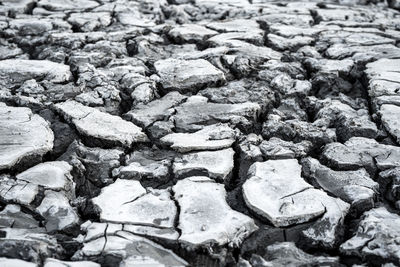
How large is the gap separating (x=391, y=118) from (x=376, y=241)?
2.84ft

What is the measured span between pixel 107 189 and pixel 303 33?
2.11 meters

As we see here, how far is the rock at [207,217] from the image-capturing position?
1.23m

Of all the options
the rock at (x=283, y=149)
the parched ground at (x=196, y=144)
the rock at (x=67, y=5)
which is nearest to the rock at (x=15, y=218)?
the parched ground at (x=196, y=144)

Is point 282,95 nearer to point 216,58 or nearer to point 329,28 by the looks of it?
point 216,58

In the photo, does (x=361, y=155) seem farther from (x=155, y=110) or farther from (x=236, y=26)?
(x=236, y=26)

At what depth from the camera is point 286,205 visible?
1366 millimetres

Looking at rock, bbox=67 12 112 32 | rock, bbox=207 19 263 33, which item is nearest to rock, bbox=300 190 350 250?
rock, bbox=207 19 263 33

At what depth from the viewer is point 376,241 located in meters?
1.22

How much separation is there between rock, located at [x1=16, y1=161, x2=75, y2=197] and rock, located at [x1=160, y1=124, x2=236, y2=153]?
0.43 m

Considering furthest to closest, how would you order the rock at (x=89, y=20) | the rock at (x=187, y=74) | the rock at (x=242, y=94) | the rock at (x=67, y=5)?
the rock at (x=67, y=5) → the rock at (x=89, y=20) → the rock at (x=187, y=74) → the rock at (x=242, y=94)

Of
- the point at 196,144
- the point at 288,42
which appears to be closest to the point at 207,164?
the point at 196,144

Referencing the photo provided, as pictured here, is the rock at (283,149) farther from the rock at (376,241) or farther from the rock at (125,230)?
→ the rock at (125,230)

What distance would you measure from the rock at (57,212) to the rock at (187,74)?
0.96 metres

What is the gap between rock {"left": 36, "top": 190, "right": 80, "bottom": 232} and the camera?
Answer: 50.9 inches
